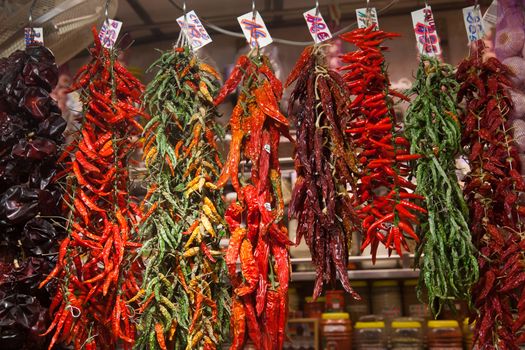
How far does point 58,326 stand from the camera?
276cm

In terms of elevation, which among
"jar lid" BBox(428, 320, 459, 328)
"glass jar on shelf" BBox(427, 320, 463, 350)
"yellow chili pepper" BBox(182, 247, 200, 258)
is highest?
"yellow chili pepper" BBox(182, 247, 200, 258)

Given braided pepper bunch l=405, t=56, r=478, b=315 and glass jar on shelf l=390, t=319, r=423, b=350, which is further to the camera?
glass jar on shelf l=390, t=319, r=423, b=350

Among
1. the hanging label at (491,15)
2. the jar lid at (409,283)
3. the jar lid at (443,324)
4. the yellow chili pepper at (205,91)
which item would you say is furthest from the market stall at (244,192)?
the jar lid at (409,283)

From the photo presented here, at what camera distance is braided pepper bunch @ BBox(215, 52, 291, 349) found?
2.53 meters

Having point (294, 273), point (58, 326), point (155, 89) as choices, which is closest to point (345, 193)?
point (155, 89)

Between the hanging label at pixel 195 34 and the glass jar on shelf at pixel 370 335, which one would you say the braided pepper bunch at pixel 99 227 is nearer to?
the hanging label at pixel 195 34

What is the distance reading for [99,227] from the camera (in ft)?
9.59

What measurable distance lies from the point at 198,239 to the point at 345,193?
72 cm

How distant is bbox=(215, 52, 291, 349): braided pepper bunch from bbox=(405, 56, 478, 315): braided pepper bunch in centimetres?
68

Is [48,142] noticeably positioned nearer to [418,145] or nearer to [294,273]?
[418,145]

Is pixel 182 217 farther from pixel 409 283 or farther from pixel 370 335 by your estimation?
pixel 409 283

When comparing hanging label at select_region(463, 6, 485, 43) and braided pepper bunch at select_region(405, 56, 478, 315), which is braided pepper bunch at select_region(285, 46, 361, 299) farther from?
hanging label at select_region(463, 6, 485, 43)

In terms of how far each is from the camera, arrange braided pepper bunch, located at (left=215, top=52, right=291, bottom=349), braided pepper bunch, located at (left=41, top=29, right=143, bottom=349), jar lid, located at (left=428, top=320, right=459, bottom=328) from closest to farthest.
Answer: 1. braided pepper bunch, located at (left=215, top=52, right=291, bottom=349)
2. braided pepper bunch, located at (left=41, top=29, right=143, bottom=349)
3. jar lid, located at (left=428, top=320, right=459, bottom=328)

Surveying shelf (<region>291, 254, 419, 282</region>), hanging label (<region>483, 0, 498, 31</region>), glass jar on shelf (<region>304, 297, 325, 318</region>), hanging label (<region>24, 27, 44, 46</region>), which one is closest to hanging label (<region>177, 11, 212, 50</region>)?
hanging label (<region>24, 27, 44, 46</region>)
